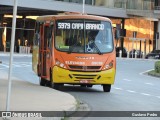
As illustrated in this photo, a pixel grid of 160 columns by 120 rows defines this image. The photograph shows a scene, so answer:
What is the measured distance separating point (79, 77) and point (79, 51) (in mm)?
1036

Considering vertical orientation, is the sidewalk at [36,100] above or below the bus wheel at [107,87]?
above

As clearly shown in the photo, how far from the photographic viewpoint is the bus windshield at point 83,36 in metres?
19.6

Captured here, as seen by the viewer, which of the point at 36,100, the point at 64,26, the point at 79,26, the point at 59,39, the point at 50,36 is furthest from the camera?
the point at 50,36

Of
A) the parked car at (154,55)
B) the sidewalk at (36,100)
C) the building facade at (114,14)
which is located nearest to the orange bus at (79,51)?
the sidewalk at (36,100)

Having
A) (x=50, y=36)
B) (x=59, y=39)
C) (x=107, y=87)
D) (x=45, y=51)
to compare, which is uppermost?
(x=50, y=36)

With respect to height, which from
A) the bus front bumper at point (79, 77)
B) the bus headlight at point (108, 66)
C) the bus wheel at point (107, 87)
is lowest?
the bus wheel at point (107, 87)

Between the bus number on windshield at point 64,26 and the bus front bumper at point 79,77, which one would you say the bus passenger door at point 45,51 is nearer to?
the bus number on windshield at point 64,26

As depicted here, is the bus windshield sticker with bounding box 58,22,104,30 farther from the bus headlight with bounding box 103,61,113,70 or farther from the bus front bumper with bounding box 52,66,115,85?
the bus front bumper with bounding box 52,66,115,85

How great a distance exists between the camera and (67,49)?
768 inches

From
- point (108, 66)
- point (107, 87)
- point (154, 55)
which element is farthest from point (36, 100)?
point (154, 55)

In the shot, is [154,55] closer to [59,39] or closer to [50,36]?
[50,36]

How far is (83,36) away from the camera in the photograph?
19.8m

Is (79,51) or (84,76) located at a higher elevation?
(79,51)

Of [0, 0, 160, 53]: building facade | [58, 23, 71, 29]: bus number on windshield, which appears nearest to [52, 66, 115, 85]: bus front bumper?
[58, 23, 71, 29]: bus number on windshield
